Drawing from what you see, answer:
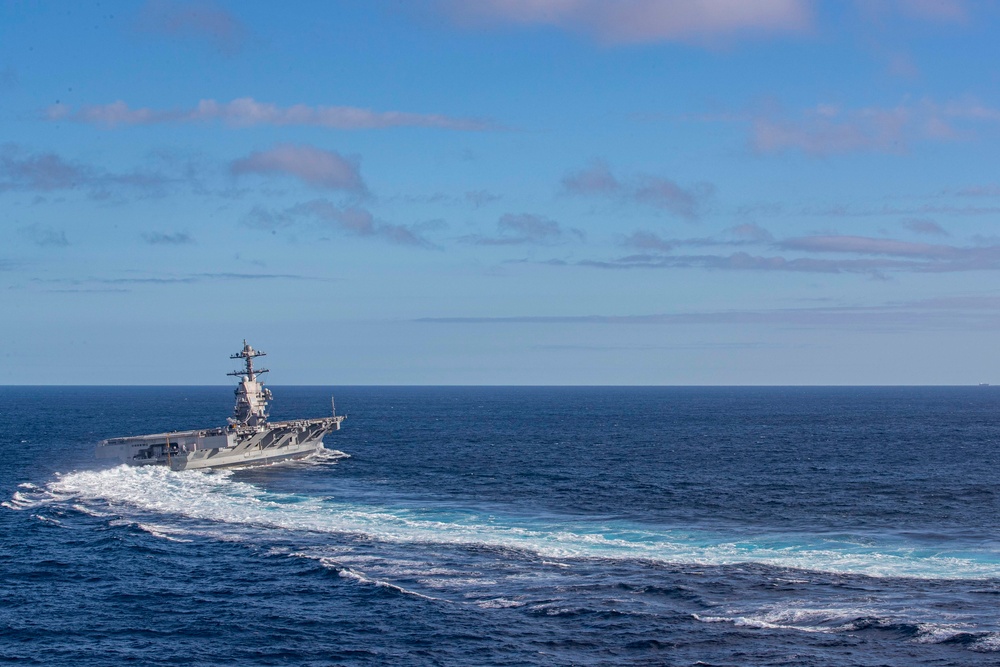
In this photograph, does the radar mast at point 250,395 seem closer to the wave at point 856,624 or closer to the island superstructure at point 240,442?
the island superstructure at point 240,442

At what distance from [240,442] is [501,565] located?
206 ft

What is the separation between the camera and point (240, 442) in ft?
361

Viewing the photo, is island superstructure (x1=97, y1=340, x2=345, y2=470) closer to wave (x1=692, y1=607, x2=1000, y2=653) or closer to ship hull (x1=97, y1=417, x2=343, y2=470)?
ship hull (x1=97, y1=417, x2=343, y2=470)

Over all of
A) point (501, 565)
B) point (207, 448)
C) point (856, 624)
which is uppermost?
point (207, 448)

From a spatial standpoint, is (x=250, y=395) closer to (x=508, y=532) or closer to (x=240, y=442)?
(x=240, y=442)

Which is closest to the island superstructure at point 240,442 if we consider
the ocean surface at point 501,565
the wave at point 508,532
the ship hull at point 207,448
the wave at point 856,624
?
the ship hull at point 207,448

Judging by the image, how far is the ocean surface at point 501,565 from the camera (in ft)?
136

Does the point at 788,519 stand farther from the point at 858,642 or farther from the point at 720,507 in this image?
the point at 858,642

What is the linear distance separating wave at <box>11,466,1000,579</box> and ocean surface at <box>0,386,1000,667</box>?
11.8 inches

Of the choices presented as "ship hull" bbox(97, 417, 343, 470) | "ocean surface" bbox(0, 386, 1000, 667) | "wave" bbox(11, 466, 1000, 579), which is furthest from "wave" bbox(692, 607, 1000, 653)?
"ship hull" bbox(97, 417, 343, 470)

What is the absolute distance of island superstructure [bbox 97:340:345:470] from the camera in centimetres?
10638

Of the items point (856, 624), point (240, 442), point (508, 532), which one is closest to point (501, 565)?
point (508, 532)

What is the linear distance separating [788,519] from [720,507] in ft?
23.5

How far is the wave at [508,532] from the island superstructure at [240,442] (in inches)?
546
